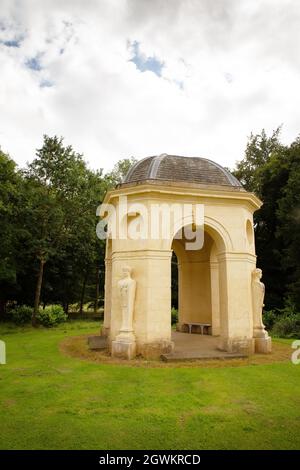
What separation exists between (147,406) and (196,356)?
172 inches

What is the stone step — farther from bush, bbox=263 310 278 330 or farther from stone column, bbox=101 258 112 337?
bush, bbox=263 310 278 330

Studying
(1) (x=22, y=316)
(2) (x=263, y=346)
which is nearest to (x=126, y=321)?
(2) (x=263, y=346)

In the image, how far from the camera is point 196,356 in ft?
33.9

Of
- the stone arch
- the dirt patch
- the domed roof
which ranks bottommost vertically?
the dirt patch

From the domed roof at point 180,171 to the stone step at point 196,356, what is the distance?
18.8 ft

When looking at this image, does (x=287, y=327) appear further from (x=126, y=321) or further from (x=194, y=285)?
(x=126, y=321)

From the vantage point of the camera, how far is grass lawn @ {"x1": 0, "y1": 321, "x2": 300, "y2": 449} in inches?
189

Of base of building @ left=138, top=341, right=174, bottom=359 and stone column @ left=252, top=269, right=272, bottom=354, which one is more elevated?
stone column @ left=252, top=269, right=272, bottom=354

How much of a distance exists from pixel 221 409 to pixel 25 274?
71.6 ft

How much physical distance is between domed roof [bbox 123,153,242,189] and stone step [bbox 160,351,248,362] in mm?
5739

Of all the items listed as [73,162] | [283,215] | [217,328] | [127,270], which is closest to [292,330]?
[217,328]

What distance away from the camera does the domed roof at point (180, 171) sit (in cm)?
1199

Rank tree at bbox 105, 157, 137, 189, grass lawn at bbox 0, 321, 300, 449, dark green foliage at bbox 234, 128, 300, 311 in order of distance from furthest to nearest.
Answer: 1. tree at bbox 105, 157, 137, 189
2. dark green foliage at bbox 234, 128, 300, 311
3. grass lawn at bbox 0, 321, 300, 449

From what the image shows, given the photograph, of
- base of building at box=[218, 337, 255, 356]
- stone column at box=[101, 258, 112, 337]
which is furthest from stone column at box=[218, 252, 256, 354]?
stone column at box=[101, 258, 112, 337]
